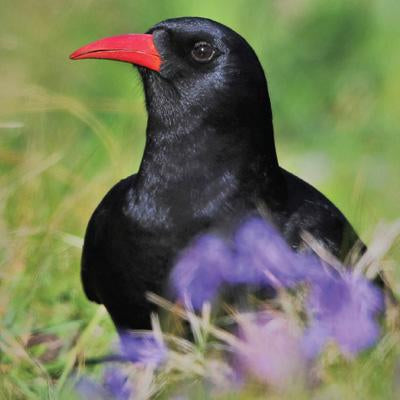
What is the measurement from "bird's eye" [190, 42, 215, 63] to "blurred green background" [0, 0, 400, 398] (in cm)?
65

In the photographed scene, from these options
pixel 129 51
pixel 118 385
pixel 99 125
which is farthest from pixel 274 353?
pixel 99 125

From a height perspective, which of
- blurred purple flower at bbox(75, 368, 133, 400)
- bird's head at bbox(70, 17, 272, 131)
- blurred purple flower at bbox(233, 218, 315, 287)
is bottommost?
blurred purple flower at bbox(75, 368, 133, 400)

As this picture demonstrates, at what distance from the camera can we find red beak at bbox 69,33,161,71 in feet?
12.6

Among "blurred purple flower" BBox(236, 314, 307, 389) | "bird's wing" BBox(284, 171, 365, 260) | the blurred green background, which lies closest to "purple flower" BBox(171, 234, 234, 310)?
"bird's wing" BBox(284, 171, 365, 260)

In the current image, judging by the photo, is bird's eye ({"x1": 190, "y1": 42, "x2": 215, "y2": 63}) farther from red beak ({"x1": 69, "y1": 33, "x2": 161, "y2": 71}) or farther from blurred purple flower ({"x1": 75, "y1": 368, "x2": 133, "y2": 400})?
blurred purple flower ({"x1": 75, "y1": 368, "x2": 133, "y2": 400})

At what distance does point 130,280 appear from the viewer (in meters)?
3.73

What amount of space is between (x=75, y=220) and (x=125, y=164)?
0.58m

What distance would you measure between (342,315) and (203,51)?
1174mm

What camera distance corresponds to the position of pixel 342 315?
115 inches

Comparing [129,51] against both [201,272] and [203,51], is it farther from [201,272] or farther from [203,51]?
[201,272]

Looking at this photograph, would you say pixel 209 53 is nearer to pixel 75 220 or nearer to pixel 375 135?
pixel 75 220

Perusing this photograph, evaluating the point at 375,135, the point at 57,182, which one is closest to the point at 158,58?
the point at 57,182

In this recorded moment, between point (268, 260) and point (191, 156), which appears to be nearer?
point (268, 260)

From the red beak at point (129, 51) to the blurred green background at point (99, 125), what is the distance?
573 mm
